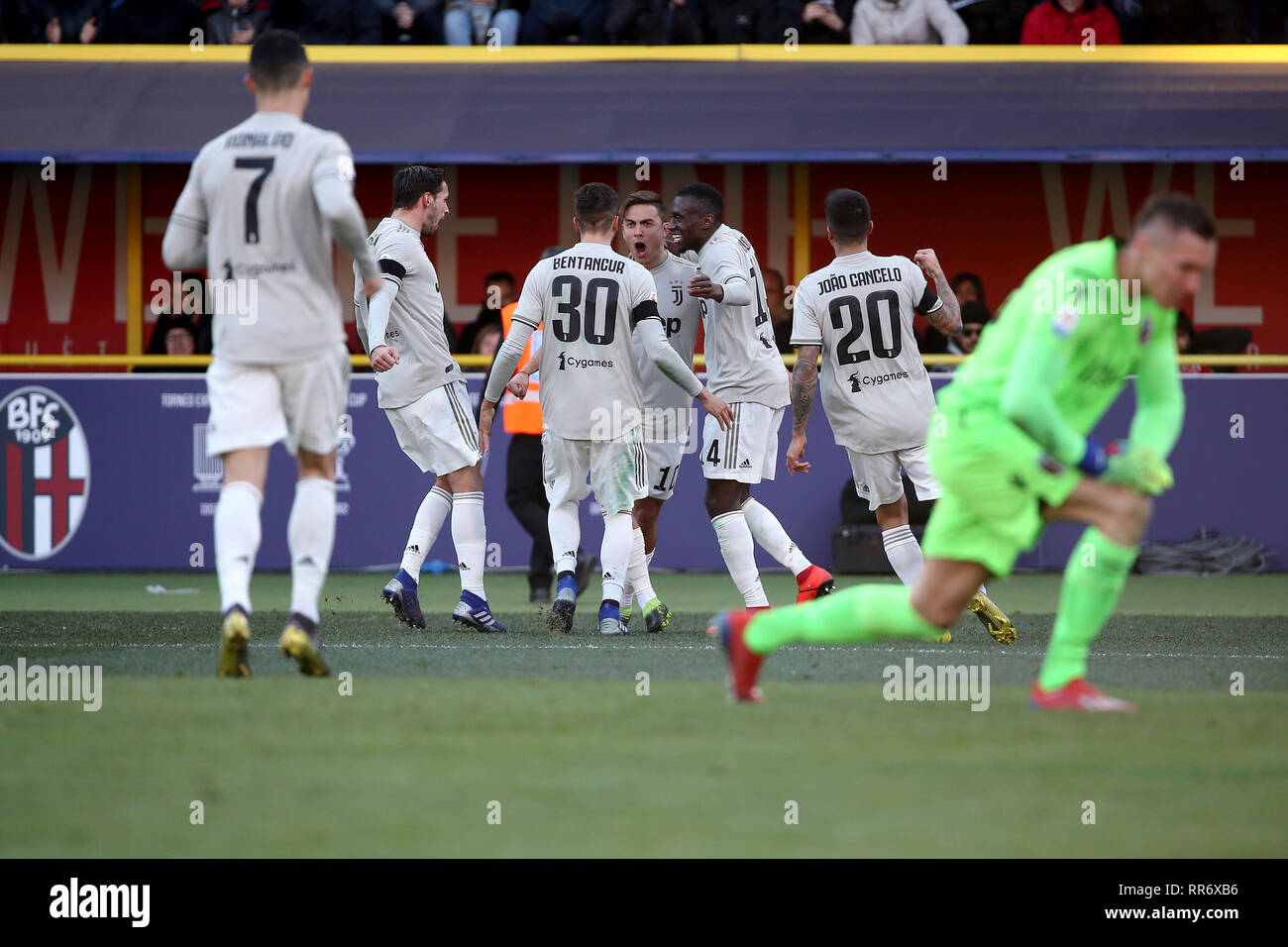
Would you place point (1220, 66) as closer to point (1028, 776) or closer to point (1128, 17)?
point (1128, 17)

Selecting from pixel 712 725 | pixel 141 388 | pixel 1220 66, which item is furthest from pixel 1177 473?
pixel 712 725

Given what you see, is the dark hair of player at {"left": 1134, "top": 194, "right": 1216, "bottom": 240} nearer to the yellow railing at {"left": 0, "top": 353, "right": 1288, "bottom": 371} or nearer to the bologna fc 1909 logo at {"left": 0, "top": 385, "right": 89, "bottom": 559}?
the yellow railing at {"left": 0, "top": 353, "right": 1288, "bottom": 371}

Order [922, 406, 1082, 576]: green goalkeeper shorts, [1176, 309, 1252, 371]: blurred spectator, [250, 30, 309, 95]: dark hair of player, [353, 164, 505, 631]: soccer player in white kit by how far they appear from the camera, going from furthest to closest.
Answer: [1176, 309, 1252, 371]: blurred spectator < [353, 164, 505, 631]: soccer player in white kit < [250, 30, 309, 95]: dark hair of player < [922, 406, 1082, 576]: green goalkeeper shorts

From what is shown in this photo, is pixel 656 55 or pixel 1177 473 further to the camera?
pixel 656 55

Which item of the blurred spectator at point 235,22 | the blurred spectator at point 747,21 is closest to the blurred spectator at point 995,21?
the blurred spectator at point 747,21

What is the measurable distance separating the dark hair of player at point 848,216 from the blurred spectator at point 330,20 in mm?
7888

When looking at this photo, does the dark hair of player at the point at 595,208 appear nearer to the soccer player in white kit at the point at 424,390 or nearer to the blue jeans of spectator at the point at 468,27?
the soccer player in white kit at the point at 424,390

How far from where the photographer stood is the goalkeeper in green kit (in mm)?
5199

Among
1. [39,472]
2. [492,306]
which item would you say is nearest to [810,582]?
[492,306]

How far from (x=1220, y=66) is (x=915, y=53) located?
2.55 metres

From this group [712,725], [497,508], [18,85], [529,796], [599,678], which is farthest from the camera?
[18,85]

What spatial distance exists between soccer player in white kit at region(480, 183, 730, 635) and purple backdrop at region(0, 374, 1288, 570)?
4.60 m

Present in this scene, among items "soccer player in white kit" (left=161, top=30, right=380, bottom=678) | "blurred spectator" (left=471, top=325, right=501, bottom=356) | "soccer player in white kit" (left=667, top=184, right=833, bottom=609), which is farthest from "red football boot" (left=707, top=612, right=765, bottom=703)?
"blurred spectator" (left=471, top=325, right=501, bottom=356)

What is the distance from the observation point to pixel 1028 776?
A: 4.64 m
